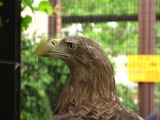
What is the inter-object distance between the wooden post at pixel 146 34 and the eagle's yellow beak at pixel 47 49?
6.31 ft

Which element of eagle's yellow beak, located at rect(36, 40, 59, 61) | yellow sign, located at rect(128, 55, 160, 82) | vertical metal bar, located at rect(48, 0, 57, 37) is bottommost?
yellow sign, located at rect(128, 55, 160, 82)

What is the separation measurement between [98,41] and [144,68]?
628mm

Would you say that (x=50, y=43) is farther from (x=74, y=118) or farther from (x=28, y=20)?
(x=28, y=20)

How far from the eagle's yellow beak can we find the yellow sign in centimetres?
149

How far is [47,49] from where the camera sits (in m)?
1.66

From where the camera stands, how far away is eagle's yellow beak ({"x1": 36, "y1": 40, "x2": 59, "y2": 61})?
1.64 metres

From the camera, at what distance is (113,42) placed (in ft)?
12.4
